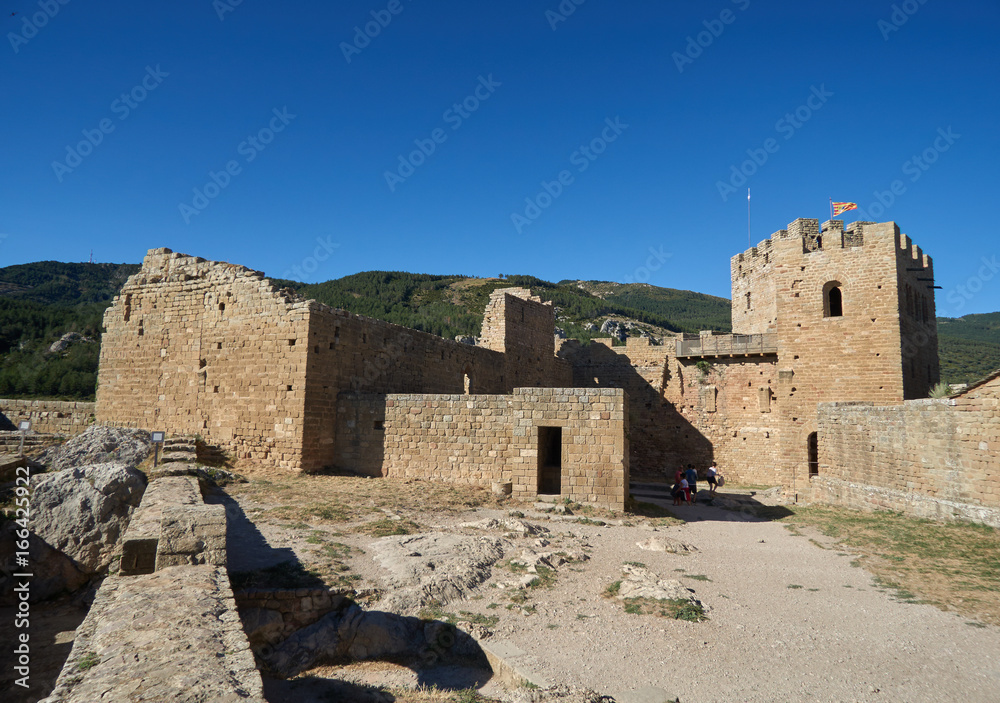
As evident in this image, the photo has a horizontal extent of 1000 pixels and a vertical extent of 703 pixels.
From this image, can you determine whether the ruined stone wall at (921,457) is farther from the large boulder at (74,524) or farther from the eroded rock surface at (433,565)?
the large boulder at (74,524)

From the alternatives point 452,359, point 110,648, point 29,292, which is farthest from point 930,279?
point 29,292

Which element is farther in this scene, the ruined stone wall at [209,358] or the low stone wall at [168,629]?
the ruined stone wall at [209,358]

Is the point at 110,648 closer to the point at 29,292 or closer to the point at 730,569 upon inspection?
the point at 730,569

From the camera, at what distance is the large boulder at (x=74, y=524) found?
720 centimetres

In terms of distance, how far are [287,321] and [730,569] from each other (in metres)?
10.8

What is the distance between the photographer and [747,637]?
5.63m

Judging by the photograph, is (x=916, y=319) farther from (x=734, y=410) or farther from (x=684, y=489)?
(x=684, y=489)

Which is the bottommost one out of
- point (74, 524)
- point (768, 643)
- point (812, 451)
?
point (768, 643)

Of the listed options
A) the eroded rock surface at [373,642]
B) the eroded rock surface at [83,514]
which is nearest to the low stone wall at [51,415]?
the eroded rock surface at [83,514]

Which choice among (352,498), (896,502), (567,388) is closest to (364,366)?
(352,498)

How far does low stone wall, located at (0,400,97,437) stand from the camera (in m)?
16.6

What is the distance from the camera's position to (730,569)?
8039 millimetres

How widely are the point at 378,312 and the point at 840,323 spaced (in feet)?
182

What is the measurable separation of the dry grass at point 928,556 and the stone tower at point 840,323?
283 inches
